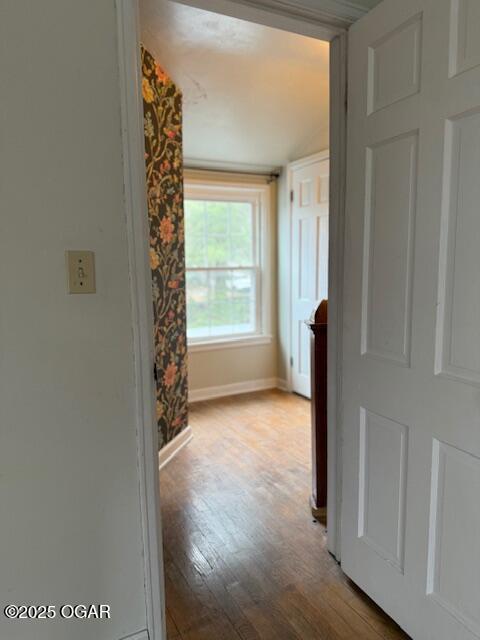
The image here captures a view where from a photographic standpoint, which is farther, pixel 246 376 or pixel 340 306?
pixel 246 376

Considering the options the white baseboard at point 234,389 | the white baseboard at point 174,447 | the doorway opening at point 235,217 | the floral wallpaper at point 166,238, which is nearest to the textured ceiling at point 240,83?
the doorway opening at point 235,217

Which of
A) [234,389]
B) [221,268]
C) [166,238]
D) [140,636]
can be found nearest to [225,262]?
[221,268]

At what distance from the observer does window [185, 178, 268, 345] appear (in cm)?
395

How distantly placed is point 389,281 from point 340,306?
0.31 m

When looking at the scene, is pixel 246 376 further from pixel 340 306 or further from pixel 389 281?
pixel 389 281

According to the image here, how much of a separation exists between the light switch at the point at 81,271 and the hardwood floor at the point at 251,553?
1241mm

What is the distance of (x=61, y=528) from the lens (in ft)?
4.10

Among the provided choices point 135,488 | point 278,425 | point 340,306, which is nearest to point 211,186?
point 278,425

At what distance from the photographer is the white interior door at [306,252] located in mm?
3592

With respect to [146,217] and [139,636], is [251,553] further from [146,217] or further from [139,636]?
[146,217]

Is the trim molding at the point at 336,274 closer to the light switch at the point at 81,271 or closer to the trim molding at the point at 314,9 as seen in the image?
the trim molding at the point at 314,9

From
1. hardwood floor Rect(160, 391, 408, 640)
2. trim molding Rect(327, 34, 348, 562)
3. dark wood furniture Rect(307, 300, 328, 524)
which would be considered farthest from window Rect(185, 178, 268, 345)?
trim molding Rect(327, 34, 348, 562)

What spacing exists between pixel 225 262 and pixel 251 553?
2.74m

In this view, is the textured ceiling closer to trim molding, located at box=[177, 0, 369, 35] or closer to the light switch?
trim molding, located at box=[177, 0, 369, 35]
